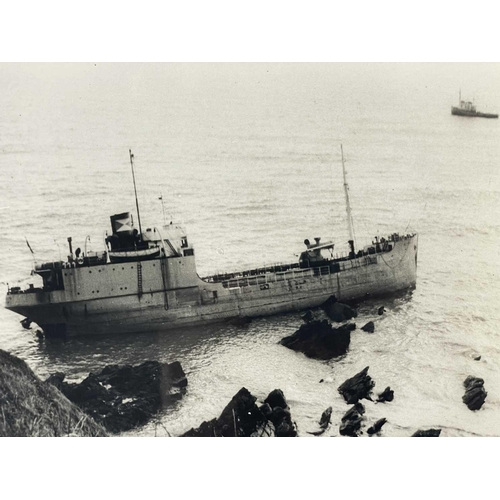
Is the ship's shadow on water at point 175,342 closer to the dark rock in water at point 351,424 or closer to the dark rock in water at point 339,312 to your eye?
the dark rock in water at point 339,312

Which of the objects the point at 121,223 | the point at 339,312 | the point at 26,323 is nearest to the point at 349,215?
the point at 339,312

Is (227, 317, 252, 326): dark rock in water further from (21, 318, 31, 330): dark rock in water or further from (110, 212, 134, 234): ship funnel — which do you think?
(21, 318, 31, 330): dark rock in water

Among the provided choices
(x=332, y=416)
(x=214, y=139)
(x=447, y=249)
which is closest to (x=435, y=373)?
(x=332, y=416)

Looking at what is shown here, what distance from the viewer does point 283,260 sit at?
2303 cm

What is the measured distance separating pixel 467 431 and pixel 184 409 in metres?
8.13

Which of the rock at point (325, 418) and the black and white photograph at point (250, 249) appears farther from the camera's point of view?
the black and white photograph at point (250, 249)

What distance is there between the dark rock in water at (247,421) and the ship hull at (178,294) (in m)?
5.64

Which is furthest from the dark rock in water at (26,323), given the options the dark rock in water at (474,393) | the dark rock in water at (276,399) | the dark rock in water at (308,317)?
the dark rock in water at (474,393)

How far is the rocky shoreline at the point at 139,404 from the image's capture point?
1582 cm

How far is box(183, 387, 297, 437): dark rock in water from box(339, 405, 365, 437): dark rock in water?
4.50 ft

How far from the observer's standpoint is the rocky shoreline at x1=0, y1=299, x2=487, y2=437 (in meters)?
15.8

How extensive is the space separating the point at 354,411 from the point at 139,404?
628cm

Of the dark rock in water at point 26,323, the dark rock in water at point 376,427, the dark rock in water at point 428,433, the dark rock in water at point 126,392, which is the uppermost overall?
the dark rock in water at point 26,323

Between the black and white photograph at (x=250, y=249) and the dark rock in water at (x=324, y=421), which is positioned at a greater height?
the black and white photograph at (x=250, y=249)
